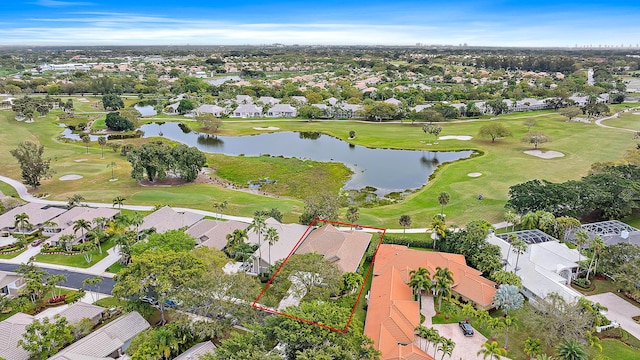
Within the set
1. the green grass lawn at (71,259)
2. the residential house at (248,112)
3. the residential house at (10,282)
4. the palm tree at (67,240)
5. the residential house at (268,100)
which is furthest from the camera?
the residential house at (268,100)

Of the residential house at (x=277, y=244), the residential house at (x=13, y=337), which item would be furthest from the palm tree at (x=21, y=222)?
the residential house at (x=277, y=244)

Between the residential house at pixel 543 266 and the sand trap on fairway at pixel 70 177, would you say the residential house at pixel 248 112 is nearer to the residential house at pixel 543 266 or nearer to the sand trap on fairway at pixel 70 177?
the sand trap on fairway at pixel 70 177

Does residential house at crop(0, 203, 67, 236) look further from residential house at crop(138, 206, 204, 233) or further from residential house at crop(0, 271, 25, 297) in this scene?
residential house at crop(0, 271, 25, 297)

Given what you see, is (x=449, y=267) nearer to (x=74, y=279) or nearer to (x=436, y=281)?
(x=436, y=281)

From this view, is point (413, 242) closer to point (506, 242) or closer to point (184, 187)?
point (506, 242)

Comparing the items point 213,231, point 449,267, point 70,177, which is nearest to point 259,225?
point 213,231

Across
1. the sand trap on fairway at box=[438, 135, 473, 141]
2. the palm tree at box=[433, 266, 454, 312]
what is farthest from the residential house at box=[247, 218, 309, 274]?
the sand trap on fairway at box=[438, 135, 473, 141]

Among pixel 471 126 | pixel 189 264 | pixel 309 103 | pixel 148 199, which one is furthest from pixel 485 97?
pixel 189 264
